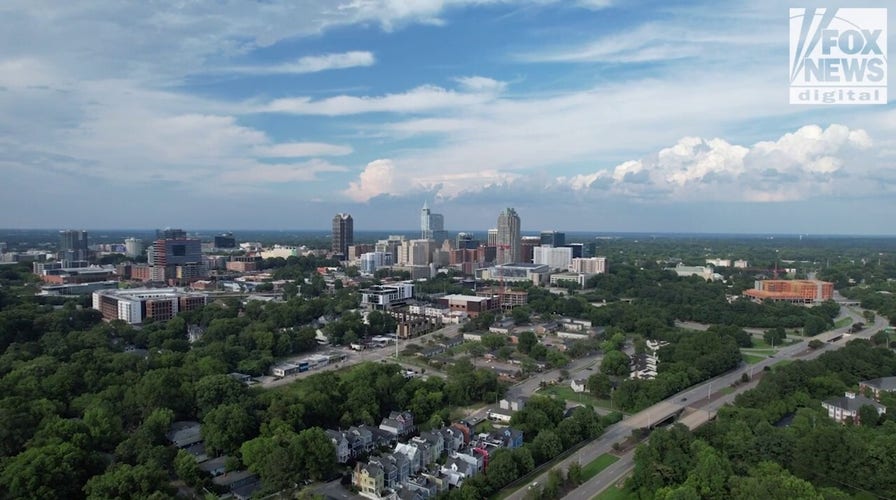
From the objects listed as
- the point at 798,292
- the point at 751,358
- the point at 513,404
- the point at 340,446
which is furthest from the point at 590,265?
the point at 340,446

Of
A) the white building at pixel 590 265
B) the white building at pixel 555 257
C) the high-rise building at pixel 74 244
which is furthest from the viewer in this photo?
the white building at pixel 555 257

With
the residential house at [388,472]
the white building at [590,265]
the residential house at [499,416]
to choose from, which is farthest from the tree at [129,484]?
the white building at [590,265]

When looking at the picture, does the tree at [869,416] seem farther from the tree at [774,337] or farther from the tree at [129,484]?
the tree at [129,484]

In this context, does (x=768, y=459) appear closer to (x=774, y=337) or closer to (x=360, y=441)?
(x=360, y=441)

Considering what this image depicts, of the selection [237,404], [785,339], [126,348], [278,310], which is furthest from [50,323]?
[785,339]

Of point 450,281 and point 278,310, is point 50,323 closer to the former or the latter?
point 278,310

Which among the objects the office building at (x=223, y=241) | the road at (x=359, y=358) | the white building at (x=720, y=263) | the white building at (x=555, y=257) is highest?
the office building at (x=223, y=241)
